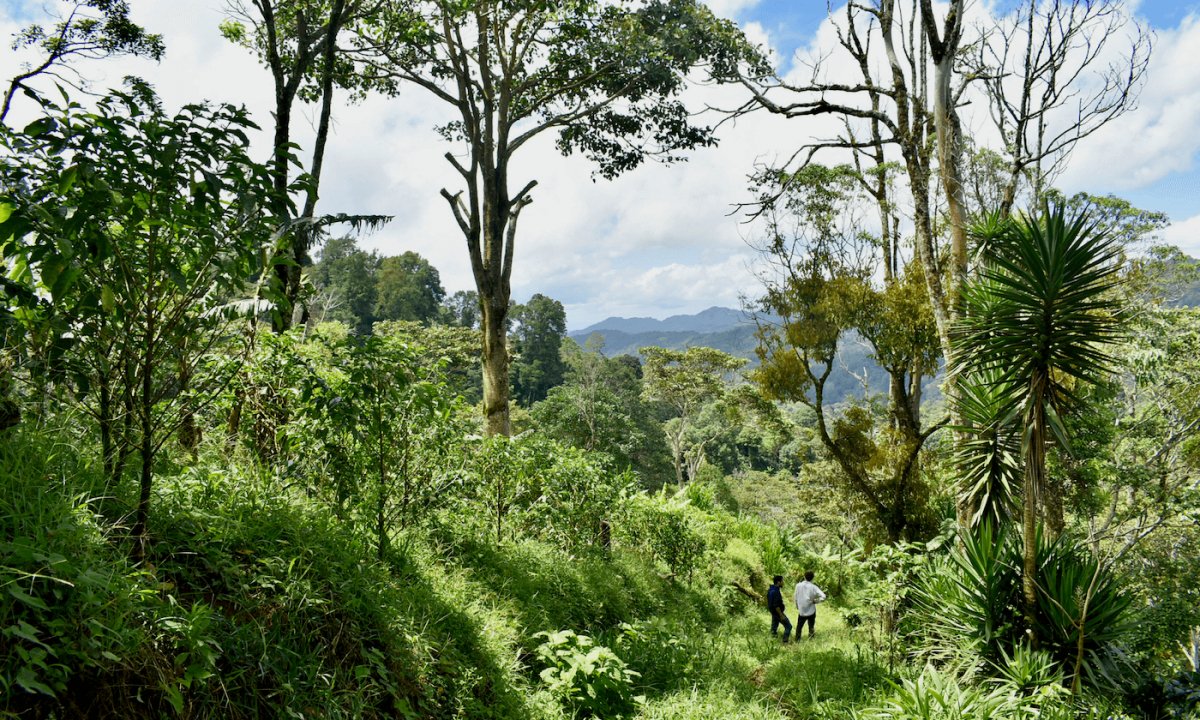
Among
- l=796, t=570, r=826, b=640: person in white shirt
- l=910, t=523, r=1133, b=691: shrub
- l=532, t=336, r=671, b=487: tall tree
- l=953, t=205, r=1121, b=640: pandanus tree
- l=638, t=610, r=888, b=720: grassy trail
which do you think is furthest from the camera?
l=532, t=336, r=671, b=487: tall tree

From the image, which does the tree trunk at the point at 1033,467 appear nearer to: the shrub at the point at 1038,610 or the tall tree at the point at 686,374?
the shrub at the point at 1038,610

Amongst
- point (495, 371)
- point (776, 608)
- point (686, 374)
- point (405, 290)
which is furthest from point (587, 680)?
point (405, 290)

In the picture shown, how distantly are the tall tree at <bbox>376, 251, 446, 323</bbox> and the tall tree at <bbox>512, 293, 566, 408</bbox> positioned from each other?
6.94 m

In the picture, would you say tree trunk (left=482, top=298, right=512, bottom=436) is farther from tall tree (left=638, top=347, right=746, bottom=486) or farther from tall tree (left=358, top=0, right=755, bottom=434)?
tall tree (left=638, top=347, right=746, bottom=486)

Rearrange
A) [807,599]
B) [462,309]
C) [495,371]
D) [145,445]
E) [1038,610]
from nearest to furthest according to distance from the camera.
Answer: [145,445]
[1038,610]
[807,599]
[495,371]
[462,309]

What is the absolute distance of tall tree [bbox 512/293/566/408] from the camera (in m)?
49.2

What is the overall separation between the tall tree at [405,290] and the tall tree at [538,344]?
6938 mm

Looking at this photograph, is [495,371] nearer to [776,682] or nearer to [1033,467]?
[776,682]

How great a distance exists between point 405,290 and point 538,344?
10810 millimetres

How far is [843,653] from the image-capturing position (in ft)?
26.4

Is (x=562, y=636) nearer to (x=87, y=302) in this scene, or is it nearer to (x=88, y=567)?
(x=88, y=567)

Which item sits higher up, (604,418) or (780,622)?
(604,418)

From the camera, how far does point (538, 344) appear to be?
50.2 m

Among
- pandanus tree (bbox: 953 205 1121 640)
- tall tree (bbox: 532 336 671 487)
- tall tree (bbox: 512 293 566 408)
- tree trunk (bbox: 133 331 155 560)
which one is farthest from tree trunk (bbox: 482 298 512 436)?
tall tree (bbox: 512 293 566 408)
